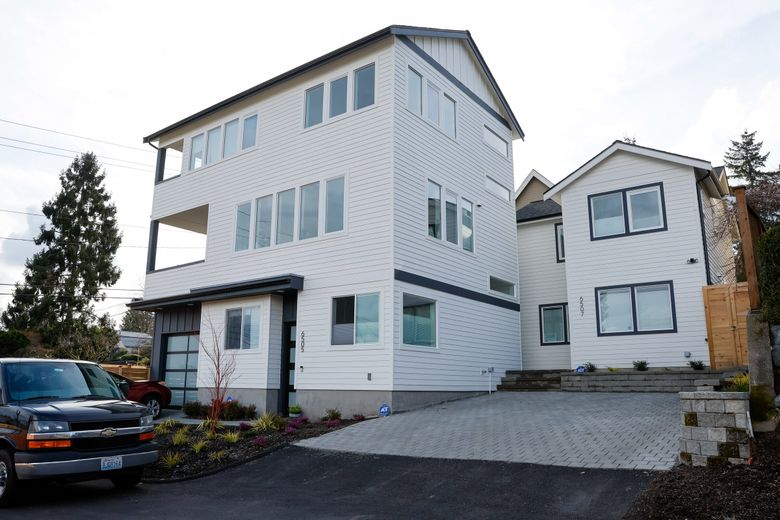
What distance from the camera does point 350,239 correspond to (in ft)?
47.4

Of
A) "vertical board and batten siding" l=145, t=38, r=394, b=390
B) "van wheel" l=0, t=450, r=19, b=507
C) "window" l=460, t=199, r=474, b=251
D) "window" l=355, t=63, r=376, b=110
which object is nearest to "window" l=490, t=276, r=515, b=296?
"window" l=460, t=199, r=474, b=251

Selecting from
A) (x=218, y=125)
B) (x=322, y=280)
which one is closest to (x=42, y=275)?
(x=218, y=125)

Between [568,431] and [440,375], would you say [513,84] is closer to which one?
[440,375]

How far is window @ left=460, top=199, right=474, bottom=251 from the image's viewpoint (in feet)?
55.6

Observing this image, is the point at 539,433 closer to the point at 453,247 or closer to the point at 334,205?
the point at 453,247

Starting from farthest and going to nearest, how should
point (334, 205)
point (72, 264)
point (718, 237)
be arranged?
point (72, 264) < point (718, 237) < point (334, 205)

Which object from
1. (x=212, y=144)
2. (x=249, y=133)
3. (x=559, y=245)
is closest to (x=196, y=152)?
(x=212, y=144)

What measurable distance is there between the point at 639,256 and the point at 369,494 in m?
12.4

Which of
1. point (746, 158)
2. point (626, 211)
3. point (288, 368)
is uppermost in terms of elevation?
point (746, 158)

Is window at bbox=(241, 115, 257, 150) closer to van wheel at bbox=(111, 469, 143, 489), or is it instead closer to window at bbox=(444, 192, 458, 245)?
window at bbox=(444, 192, 458, 245)

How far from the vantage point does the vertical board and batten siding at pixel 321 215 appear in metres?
13.9

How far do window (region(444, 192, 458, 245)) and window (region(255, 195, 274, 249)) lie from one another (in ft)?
16.4

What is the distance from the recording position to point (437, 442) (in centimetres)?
983

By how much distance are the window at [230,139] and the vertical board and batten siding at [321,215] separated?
0.30 meters
